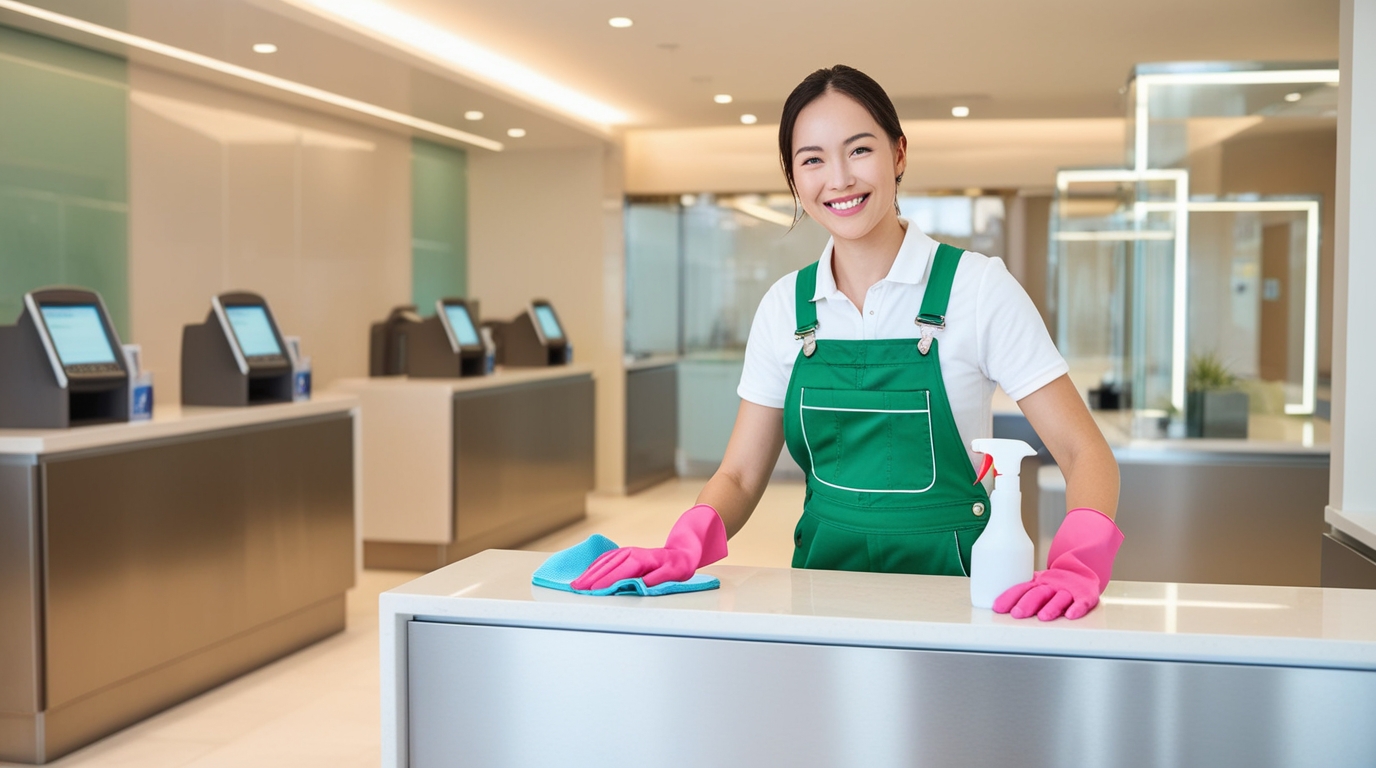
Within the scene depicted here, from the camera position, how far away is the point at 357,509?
5172mm

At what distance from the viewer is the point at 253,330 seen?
4.78m

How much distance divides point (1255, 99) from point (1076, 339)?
4255 mm

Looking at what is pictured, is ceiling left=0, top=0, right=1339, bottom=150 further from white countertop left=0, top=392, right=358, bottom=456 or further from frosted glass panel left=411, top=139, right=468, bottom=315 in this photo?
white countertop left=0, top=392, right=358, bottom=456

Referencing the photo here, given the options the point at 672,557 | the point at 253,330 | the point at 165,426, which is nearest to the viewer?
the point at 672,557

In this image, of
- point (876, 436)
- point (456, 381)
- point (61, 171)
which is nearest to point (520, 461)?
point (456, 381)

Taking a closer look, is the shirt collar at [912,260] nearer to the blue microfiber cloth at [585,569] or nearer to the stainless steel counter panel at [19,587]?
the blue microfiber cloth at [585,569]

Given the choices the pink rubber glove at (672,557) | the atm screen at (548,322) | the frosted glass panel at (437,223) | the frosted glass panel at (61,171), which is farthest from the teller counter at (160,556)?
the frosted glass panel at (437,223)

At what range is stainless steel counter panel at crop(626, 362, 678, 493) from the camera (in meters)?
9.09

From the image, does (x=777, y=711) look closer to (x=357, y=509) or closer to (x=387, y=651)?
(x=387, y=651)

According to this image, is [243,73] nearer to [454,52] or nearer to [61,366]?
[454,52]

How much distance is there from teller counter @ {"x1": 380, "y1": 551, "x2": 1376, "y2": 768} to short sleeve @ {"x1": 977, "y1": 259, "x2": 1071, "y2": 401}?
0.33 metres

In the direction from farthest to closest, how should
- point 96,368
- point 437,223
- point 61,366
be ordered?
point 437,223 → point 96,368 → point 61,366

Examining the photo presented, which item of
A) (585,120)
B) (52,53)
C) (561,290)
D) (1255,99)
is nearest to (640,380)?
(561,290)

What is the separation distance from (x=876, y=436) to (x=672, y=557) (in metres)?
0.43
